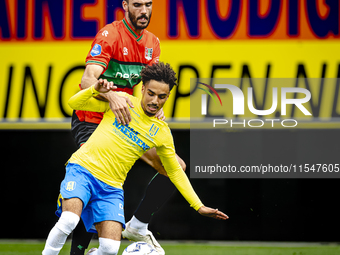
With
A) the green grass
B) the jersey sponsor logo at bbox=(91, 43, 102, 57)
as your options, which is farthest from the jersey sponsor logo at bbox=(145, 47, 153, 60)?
the green grass

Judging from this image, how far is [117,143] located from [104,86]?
430 millimetres

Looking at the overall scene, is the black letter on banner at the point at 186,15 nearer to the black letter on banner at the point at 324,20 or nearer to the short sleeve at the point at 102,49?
the short sleeve at the point at 102,49

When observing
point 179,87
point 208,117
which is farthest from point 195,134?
point 179,87

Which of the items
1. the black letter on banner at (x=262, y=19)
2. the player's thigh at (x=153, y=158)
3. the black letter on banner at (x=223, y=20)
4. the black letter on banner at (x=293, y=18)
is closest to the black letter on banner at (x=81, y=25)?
the black letter on banner at (x=223, y=20)

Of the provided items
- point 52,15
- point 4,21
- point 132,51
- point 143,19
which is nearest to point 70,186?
Answer: point 132,51

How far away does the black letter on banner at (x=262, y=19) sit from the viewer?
3883 millimetres

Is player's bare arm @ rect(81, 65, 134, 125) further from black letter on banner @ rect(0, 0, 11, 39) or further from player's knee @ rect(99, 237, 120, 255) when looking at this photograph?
black letter on banner @ rect(0, 0, 11, 39)

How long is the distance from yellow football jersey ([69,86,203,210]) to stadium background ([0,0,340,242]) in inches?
33.5

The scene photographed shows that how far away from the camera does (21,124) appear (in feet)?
12.9

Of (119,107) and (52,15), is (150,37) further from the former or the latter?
(52,15)

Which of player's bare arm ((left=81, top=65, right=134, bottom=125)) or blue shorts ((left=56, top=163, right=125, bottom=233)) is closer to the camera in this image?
blue shorts ((left=56, top=163, right=125, bottom=233))

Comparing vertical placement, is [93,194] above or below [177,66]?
below

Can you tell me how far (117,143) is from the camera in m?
2.95

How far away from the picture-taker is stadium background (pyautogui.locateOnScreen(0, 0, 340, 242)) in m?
3.88
